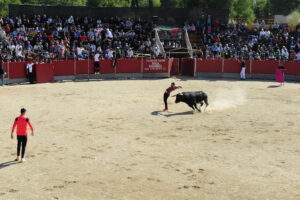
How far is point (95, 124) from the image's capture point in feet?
53.9

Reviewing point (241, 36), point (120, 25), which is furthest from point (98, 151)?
point (241, 36)

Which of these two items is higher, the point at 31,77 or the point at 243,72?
the point at 243,72

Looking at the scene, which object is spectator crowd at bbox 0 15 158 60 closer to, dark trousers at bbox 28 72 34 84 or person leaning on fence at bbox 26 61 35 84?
person leaning on fence at bbox 26 61 35 84

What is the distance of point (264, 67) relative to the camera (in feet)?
106

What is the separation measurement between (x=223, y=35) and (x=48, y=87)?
18.4 m

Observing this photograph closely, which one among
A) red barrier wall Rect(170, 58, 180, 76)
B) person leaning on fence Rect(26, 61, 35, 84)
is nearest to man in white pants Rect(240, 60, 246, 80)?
red barrier wall Rect(170, 58, 180, 76)

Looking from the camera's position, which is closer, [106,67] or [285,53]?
[106,67]

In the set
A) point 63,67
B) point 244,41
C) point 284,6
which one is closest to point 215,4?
point 244,41

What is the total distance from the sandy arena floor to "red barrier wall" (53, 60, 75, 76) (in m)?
→ 6.12

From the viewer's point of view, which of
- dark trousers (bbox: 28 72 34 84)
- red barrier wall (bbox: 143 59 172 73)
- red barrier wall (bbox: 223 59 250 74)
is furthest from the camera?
red barrier wall (bbox: 223 59 250 74)

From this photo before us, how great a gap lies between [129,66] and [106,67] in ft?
5.40

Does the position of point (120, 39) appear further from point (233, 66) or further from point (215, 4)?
point (215, 4)

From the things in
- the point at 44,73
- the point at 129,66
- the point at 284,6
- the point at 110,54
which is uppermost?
the point at 284,6

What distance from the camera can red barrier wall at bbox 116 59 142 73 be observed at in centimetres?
3108
